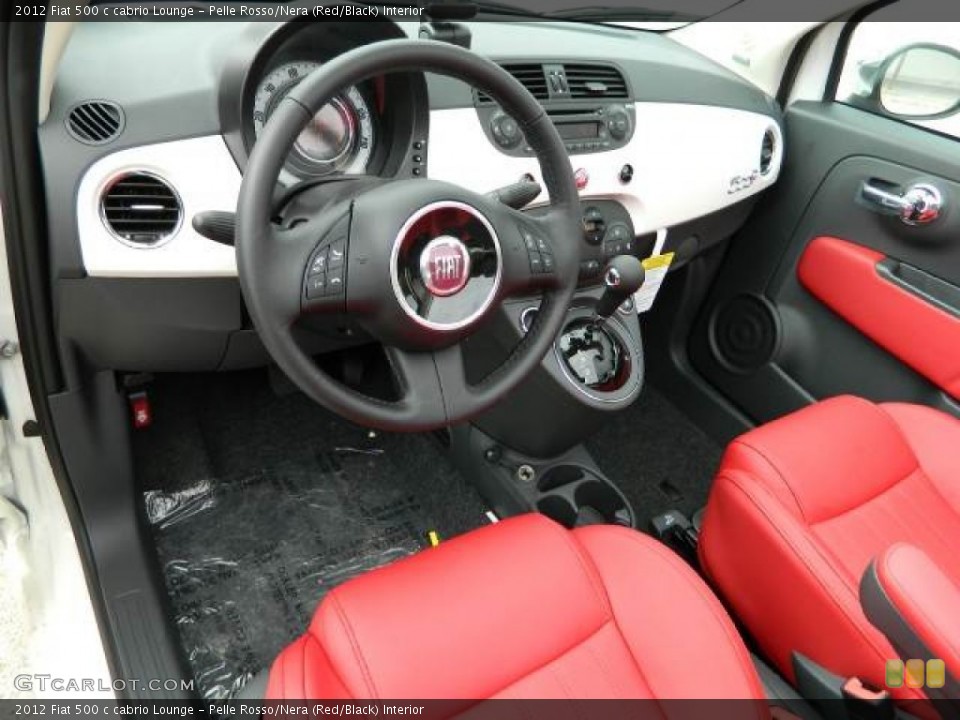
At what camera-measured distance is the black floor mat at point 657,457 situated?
205cm

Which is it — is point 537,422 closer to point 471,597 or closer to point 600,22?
point 471,597

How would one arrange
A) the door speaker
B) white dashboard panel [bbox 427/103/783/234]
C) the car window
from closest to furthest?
white dashboard panel [bbox 427/103/783/234] < the car window < the door speaker

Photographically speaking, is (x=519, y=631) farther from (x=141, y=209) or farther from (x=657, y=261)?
(x=657, y=261)

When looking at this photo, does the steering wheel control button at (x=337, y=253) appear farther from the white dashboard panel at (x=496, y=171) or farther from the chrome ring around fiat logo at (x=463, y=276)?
the white dashboard panel at (x=496, y=171)

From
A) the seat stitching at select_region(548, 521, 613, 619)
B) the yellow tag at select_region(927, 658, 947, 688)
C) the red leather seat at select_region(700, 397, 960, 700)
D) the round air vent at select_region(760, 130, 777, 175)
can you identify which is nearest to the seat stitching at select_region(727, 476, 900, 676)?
the red leather seat at select_region(700, 397, 960, 700)

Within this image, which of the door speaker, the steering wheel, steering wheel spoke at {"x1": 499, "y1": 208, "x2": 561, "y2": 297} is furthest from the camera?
the door speaker

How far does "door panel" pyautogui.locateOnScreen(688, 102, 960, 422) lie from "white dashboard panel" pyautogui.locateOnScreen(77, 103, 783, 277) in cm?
13

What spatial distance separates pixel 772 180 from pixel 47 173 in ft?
5.22

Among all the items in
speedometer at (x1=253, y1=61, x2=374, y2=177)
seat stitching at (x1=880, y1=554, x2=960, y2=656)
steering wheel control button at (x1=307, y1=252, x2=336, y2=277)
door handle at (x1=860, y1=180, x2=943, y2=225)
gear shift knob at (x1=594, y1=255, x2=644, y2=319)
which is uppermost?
speedometer at (x1=253, y1=61, x2=374, y2=177)

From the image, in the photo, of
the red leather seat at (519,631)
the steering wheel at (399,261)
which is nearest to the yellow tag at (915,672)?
the red leather seat at (519,631)

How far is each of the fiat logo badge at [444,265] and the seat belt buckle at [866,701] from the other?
2.56 ft

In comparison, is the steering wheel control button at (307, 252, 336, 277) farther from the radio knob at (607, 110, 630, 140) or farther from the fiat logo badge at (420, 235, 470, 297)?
the radio knob at (607, 110, 630, 140)

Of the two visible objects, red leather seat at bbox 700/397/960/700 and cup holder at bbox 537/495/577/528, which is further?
cup holder at bbox 537/495/577/528

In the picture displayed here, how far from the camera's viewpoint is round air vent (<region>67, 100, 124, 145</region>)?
3.42 ft
